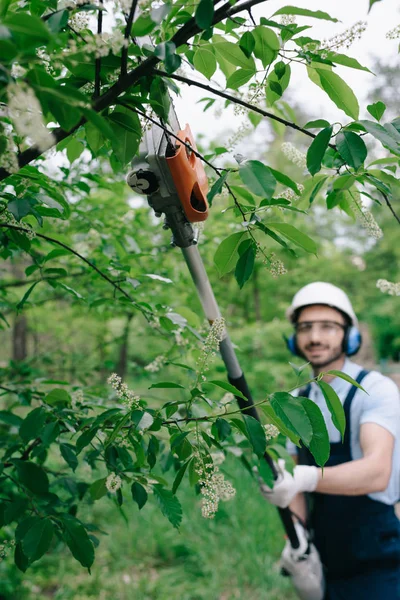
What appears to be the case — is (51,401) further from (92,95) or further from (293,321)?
(293,321)

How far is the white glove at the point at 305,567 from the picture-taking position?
2021mm

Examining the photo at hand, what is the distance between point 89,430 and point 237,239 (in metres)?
0.45

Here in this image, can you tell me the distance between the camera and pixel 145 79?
2.37ft

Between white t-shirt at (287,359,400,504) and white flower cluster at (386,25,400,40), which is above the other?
white flower cluster at (386,25,400,40)

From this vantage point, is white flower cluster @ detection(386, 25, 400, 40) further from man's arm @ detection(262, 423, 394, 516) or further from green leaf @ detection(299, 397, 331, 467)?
man's arm @ detection(262, 423, 394, 516)

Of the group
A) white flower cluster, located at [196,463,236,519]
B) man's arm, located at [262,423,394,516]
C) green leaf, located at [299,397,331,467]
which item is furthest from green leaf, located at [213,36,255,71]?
man's arm, located at [262,423,394,516]

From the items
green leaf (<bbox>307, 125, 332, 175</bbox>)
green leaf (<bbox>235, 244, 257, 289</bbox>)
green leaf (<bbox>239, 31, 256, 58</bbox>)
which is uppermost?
green leaf (<bbox>239, 31, 256, 58</bbox>)

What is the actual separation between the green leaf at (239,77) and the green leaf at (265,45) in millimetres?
37

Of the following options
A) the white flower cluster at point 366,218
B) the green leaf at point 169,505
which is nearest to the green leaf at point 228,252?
the white flower cluster at point 366,218

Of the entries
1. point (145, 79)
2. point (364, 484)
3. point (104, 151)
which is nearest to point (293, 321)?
point (364, 484)

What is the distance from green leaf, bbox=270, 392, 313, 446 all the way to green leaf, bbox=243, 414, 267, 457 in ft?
0.24

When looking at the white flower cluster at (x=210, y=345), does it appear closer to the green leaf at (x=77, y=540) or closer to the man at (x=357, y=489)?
the green leaf at (x=77, y=540)

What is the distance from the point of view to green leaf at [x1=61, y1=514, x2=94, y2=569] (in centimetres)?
88

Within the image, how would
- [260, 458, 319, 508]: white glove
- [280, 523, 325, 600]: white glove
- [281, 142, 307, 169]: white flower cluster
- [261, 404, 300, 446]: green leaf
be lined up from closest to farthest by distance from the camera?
[261, 404, 300, 446]: green leaf, [281, 142, 307, 169]: white flower cluster, [260, 458, 319, 508]: white glove, [280, 523, 325, 600]: white glove
